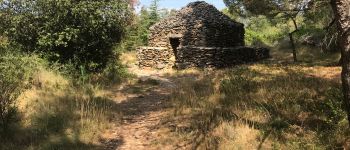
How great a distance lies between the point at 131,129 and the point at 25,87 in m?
3.45

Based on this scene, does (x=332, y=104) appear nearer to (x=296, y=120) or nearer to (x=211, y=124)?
(x=296, y=120)

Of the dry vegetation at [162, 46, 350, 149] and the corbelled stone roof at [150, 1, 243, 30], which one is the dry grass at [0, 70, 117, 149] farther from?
the corbelled stone roof at [150, 1, 243, 30]

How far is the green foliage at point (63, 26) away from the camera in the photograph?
508 inches

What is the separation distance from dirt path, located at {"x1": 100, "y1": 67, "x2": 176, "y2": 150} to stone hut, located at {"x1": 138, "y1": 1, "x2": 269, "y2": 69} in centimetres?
612

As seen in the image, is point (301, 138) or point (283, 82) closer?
point (301, 138)

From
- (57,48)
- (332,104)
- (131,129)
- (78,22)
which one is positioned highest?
(78,22)

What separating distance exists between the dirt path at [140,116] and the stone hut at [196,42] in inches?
241

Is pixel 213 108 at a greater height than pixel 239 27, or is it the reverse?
pixel 239 27

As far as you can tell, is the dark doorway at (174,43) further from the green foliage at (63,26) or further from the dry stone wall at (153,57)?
the green foliage at (63,26)

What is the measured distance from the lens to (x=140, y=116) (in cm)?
917

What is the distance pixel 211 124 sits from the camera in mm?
7457

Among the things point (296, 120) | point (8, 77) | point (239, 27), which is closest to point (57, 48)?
point (8, 77)

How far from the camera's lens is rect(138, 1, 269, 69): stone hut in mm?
19117

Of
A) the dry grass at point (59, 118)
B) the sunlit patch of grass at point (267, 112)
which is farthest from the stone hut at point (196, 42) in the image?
the dry grass at point (59, 118)
